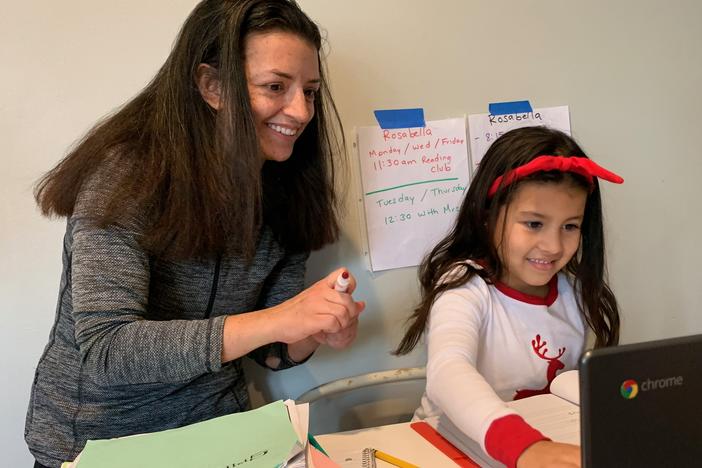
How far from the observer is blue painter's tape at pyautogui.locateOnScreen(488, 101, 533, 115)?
51.3 inches

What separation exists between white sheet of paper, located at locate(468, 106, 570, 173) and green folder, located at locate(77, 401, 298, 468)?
30.8 inches

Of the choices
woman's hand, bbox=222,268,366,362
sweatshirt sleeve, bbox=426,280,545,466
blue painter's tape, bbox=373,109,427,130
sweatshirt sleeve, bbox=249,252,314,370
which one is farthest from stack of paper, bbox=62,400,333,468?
blue painter's tape, bbox=373,109,427,130

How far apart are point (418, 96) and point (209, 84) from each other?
0.52 metres

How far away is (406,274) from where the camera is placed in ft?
4.30

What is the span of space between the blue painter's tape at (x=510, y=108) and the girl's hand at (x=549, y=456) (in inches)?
32.9

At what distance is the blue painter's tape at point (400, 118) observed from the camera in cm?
124

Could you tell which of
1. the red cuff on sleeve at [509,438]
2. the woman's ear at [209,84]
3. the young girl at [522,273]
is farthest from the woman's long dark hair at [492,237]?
the woman's ear at [209,84]

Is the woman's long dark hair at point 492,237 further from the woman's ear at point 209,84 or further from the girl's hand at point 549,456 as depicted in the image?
the woman's ear at point 209,84

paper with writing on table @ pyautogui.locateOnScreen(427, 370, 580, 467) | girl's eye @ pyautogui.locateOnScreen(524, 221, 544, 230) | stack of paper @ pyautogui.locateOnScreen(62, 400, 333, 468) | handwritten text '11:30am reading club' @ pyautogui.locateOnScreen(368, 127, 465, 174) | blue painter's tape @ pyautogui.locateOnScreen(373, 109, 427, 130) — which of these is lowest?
paper with writing on table @ pyautogui.locateOnScreen(427, 370, 580, 467)

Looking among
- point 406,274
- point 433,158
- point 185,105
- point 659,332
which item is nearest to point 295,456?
point 185,105

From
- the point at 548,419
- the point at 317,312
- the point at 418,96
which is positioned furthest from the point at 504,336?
the point at 418,96

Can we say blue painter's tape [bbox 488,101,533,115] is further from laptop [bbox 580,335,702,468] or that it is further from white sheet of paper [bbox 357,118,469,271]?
laptop [bbox 580,335,702,468]

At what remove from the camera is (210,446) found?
714mm

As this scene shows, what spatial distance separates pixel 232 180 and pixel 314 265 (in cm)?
42
